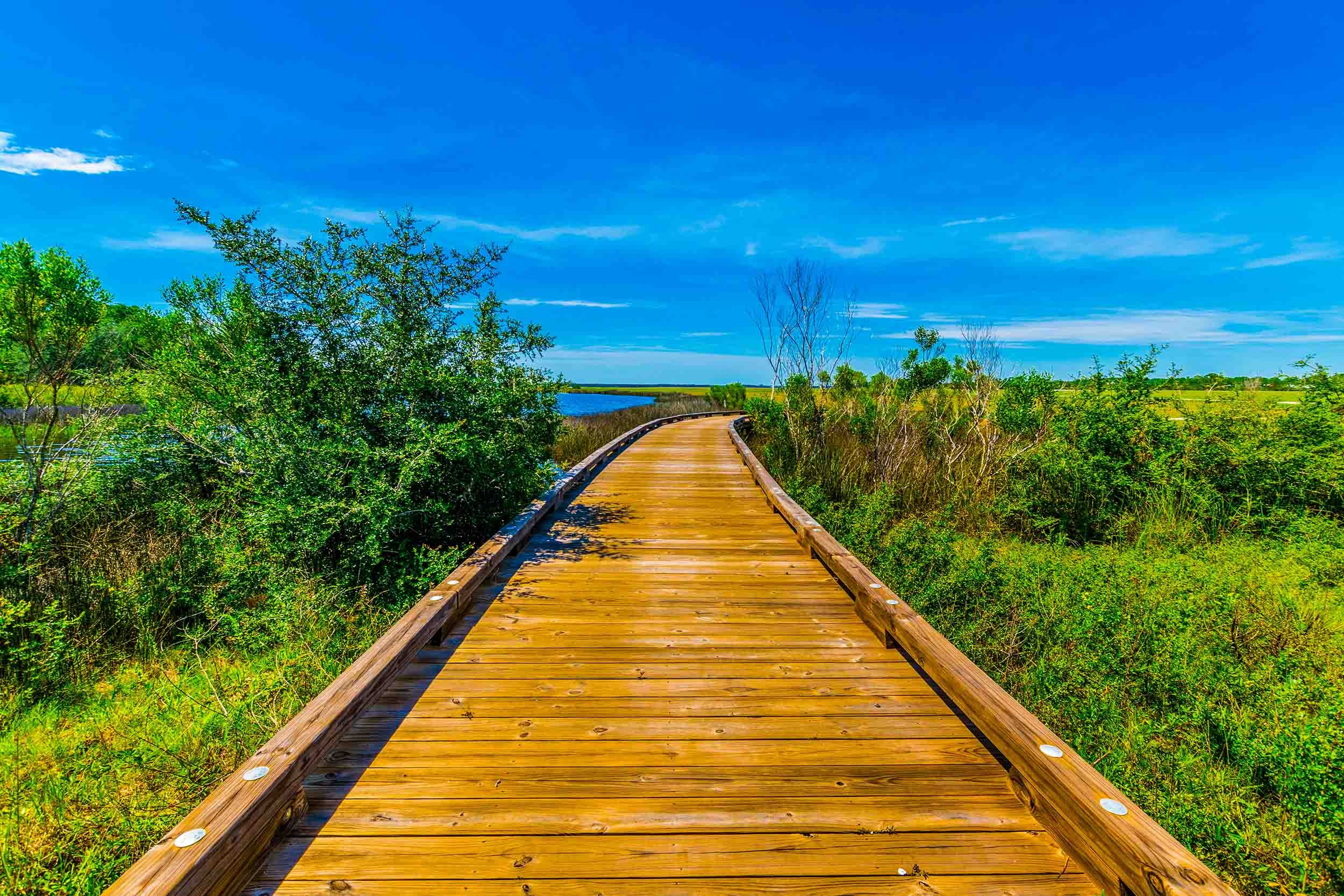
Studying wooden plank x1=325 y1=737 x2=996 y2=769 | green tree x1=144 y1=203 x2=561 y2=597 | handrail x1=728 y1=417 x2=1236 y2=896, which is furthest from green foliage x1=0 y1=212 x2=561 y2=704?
handrail x1=728 y1=417 x2=1236 y2=896

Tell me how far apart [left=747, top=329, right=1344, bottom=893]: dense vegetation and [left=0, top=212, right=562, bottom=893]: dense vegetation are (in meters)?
4.93

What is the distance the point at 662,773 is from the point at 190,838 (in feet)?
5.30

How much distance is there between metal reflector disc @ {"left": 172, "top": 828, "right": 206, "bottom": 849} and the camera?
63.1 inches

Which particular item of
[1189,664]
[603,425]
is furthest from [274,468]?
[603,425]

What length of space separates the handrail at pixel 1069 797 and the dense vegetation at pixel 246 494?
3.87 m

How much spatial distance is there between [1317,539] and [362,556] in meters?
11.5

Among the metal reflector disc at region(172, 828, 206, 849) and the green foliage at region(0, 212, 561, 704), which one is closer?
the metal reflector disc at region(172, 828, 206, 849)

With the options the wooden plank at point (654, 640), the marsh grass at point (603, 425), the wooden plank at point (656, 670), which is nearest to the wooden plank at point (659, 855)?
the wooden plank at point (656, 670)

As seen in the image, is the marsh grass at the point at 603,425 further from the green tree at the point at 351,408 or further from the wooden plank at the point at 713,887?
the wooden plank at the point at 713,887

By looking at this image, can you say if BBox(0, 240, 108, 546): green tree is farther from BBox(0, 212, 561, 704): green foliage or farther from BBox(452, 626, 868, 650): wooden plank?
BBox(452, 626, 868, 650): wooden plank

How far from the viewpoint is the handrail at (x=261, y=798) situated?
5.02 feet

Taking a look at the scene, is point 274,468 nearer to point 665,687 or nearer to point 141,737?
point 141,737

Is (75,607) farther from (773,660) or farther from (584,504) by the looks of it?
(773,660)

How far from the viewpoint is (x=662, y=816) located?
216 cm
